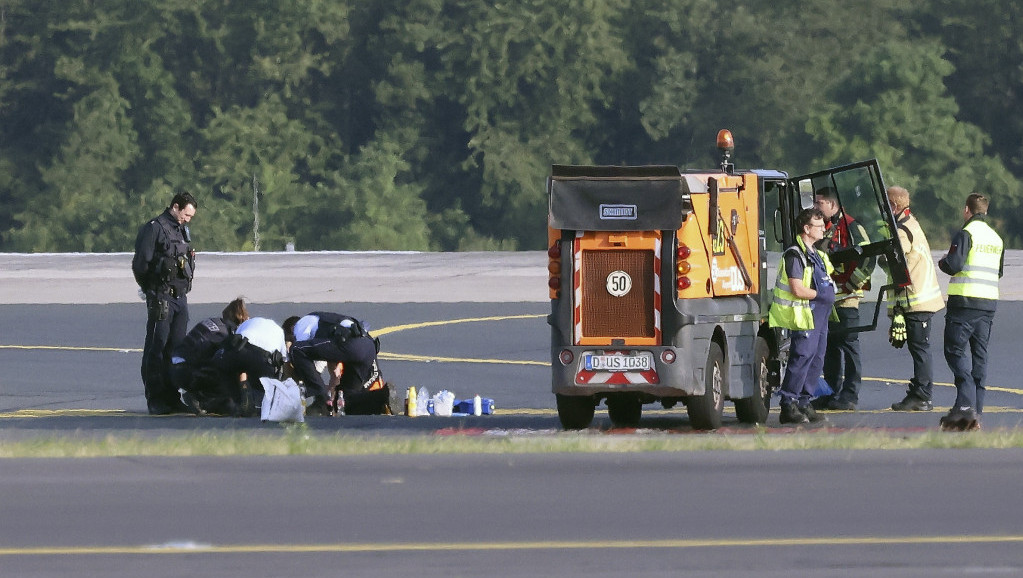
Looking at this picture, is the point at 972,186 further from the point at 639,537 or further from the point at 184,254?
the point at 639,537

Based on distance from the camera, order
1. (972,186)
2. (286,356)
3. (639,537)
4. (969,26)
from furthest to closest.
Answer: (969,26) → (972,186) → (286,356) → (639,537)

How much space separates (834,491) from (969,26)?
67.2 m

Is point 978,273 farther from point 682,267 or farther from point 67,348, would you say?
point 67,348

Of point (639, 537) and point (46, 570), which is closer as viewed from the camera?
point (46, 570)

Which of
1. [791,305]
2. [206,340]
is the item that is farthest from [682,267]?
[206,340]

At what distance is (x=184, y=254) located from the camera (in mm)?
16703

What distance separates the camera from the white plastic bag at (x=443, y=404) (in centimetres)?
1702

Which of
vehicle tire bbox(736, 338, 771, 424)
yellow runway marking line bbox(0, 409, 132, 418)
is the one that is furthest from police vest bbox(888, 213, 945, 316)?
yellow runway marking line bbox(0, 409, 132, 418)

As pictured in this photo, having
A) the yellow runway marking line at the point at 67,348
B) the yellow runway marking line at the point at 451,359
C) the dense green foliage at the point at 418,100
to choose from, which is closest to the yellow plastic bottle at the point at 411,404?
the yellow runway marking line at the point at 451,359

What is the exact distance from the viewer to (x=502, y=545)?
9227 mm

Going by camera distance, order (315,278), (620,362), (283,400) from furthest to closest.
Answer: (315,278), (283,400), (620,362)

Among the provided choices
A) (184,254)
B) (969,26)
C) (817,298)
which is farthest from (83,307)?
(969,26)

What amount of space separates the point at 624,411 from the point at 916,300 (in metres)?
2.62

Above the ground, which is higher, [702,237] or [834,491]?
[702,237]
